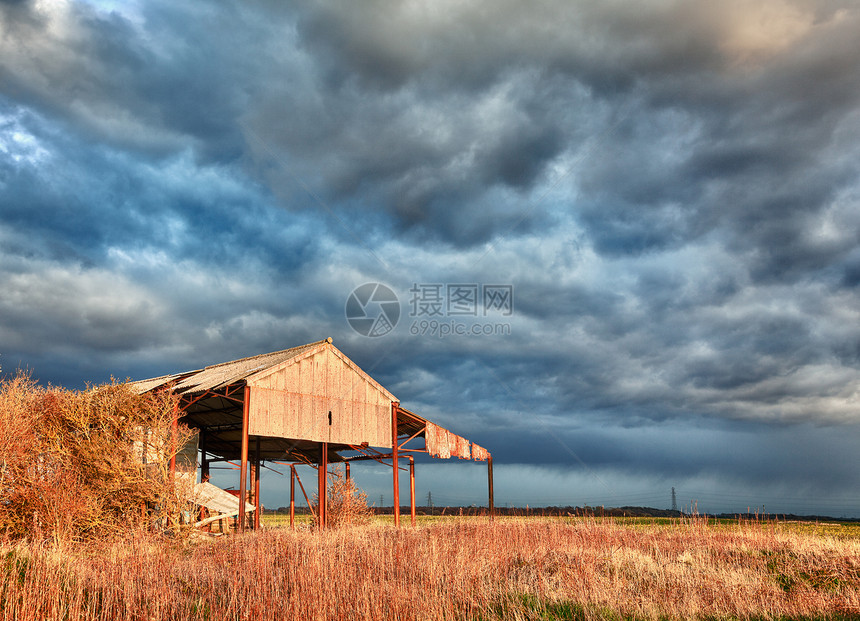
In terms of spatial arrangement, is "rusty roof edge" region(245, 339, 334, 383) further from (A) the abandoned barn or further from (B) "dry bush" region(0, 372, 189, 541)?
(B) "dry bush" region(0, 372, 189, 541)

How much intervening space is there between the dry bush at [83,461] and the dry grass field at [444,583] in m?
1.62

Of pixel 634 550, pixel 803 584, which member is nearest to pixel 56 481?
pixel 634 550

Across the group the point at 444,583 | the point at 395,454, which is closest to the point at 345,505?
the point at 395,454

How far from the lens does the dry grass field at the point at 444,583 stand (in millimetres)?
10484

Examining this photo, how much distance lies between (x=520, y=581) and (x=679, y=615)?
3314 mm

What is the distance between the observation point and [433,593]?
1087cm

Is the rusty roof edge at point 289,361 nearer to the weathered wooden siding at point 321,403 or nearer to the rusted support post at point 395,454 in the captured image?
the weathered wooden siding at point 321,403

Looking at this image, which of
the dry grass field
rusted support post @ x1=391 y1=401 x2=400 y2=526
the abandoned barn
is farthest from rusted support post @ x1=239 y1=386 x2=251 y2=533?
rusted support post @ x1=391 y1=401 x2=400 y2=526

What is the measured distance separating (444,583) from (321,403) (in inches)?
631

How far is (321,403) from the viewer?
1056 inches

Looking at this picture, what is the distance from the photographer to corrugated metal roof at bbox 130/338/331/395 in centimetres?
2494

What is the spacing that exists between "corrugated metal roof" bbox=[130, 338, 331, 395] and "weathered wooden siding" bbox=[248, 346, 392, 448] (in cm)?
68

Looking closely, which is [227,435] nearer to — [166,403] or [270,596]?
[166,403]

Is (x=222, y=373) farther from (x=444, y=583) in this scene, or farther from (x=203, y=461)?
(x=444, y=583)
